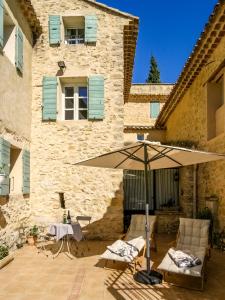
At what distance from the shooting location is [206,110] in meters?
8.96

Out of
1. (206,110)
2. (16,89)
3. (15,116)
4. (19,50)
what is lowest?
(15,116)

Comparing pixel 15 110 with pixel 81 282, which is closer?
pixel 81 282

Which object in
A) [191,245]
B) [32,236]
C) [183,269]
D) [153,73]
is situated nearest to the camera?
[183,269]

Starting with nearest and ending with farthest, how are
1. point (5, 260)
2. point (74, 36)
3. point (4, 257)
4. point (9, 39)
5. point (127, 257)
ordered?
1. point (127, 257)
2. point (5, 260)
3. point (4, 257)
4. point (9, 39)
5. point (74, 36)

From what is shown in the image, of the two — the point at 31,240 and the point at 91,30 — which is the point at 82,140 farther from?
the point at 91,30

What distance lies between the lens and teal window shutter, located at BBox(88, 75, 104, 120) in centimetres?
965

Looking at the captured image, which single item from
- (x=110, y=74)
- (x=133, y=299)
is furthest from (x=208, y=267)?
(x=110, y=74)

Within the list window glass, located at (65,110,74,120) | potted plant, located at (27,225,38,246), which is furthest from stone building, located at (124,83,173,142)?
potted plant, located at (27,225,38,246)

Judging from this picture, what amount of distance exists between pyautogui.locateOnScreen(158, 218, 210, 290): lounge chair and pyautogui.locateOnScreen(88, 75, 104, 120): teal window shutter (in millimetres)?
4306

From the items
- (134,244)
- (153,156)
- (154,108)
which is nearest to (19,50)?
(153,156)

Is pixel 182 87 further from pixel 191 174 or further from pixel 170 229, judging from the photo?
pixel 170 229

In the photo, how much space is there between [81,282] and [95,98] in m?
5.68

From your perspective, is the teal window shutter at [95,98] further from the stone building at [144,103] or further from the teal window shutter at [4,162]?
the stone building at [144,103]

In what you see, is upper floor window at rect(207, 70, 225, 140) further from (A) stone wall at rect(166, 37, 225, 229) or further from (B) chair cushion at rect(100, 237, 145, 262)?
(B) chair cushion at rect(100, 237, 145, 262)
